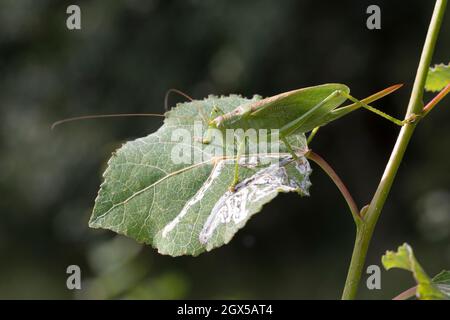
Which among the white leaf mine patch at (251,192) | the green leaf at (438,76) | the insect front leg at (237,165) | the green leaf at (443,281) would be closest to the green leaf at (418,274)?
the green leaf at (443,281)

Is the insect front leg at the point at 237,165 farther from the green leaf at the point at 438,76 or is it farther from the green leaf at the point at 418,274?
the green leaf at the point at 438,76

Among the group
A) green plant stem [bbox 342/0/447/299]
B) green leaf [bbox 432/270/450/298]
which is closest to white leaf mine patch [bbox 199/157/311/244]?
green plant stem [bbox 342/0/447/299]

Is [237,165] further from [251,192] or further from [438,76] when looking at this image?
[438,76]

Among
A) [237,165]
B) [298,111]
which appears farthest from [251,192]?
[298,111]

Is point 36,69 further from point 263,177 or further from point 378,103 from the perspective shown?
point 263,177

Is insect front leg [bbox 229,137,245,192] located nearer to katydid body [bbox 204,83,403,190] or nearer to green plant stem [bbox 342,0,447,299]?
katydid body [bbox 204,83,403,190]

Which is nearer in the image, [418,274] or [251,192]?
[418,274]

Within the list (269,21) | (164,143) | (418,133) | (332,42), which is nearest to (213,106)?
(164,143)
